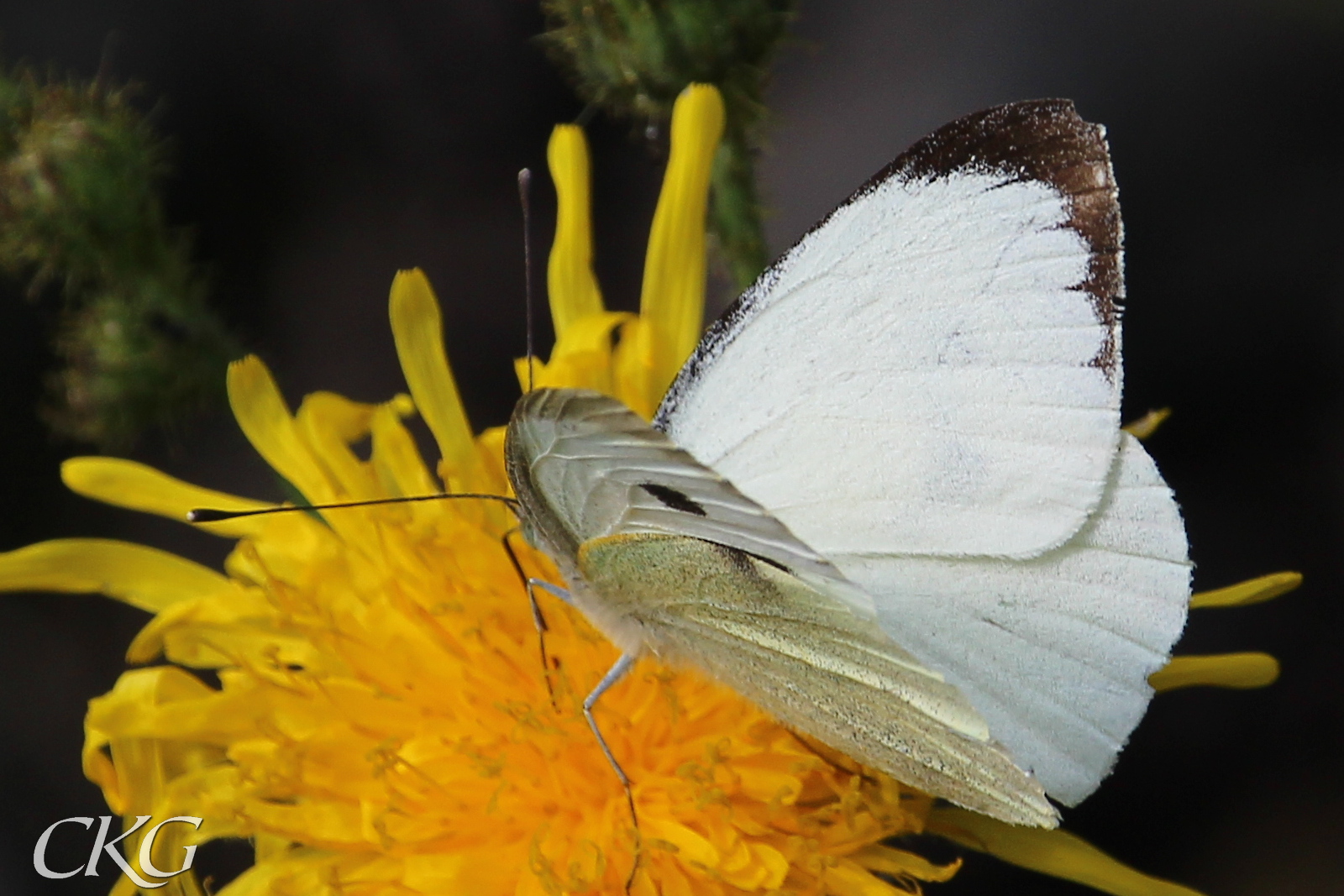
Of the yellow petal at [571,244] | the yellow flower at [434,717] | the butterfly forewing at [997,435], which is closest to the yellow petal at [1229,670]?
the yellow flower at [434,717]

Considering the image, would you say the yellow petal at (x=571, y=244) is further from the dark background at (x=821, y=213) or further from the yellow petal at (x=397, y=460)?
the dark background at (x=821, y=213)

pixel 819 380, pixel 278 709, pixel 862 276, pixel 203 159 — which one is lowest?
pixel 278 709

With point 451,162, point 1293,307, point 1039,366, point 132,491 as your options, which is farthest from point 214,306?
point 1293,307

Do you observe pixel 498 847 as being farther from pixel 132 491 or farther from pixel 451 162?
pixel 451 162

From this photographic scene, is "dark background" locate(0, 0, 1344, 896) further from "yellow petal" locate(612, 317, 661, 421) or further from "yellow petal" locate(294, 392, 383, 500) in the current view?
"yellow petal" locate(294, 392, 383, 500)

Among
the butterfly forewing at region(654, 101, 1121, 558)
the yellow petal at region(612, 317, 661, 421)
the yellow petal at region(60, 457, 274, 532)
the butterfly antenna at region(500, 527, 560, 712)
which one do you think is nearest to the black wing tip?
the butterfly forewing at region(654, 101, 1121, 558)

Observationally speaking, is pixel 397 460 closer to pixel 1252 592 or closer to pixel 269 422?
pixel 269 422
